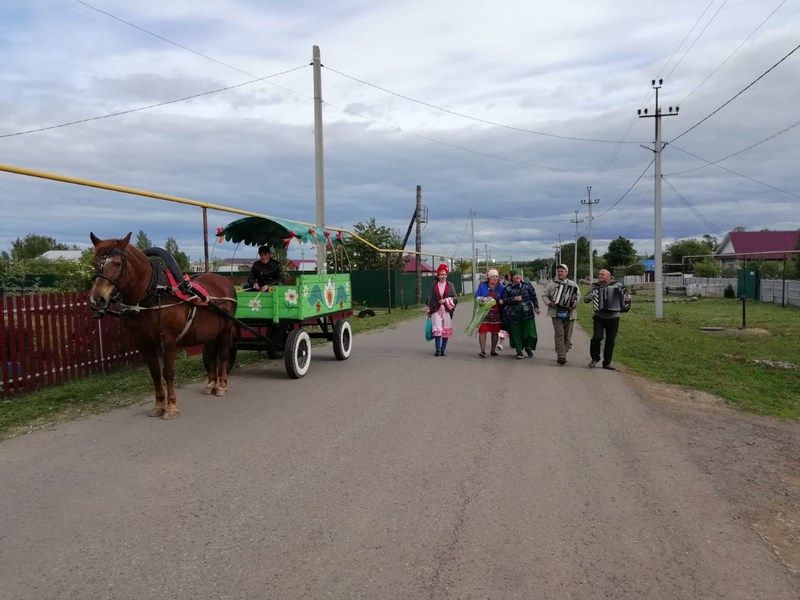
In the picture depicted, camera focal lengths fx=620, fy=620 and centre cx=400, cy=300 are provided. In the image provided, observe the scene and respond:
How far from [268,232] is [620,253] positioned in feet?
300

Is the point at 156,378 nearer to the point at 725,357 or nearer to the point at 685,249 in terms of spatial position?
the point at 725,357

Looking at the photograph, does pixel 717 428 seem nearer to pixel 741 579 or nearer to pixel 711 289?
pixel 741 579

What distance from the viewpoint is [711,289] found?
39562 millimetres

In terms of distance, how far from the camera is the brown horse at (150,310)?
6375 mm

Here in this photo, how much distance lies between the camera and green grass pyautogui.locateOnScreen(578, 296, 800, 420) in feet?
28.9

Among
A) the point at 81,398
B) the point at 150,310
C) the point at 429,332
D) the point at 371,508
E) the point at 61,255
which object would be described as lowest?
the point at 371,508

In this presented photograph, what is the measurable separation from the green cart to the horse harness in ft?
3.67

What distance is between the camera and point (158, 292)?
273 inches

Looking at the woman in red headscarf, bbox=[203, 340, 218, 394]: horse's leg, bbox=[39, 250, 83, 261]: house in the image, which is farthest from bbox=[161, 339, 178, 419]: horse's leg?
bbox=[39, 250, 83, 261]: house

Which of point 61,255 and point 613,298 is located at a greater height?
point 61,255

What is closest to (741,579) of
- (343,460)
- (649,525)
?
(649,525)

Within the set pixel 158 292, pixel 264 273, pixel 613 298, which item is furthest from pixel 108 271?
pixel 613 298

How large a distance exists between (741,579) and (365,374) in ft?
22.9

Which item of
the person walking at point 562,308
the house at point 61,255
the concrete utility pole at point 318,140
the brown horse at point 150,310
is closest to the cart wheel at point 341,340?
the brown horse at point 150,310
